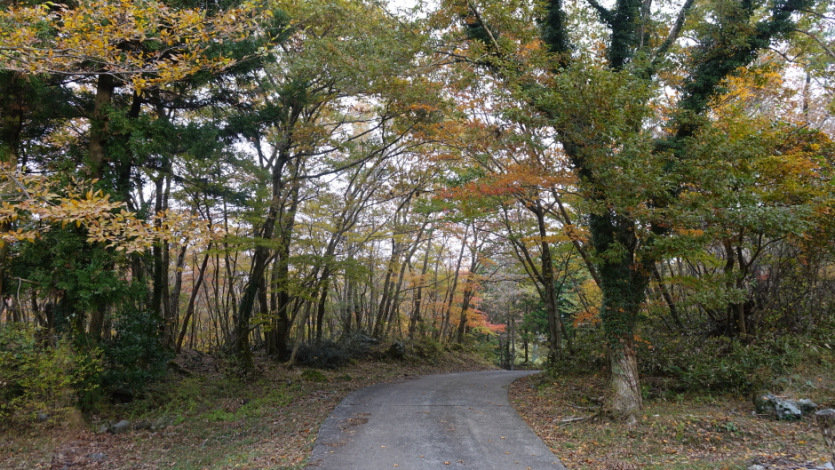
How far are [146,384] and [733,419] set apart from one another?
33.7 ft

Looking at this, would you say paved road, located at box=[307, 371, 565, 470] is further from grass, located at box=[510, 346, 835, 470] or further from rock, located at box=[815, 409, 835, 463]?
rock, located at box=[815, 409, 835, 463]

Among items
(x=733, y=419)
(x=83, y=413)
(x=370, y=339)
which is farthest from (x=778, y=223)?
(x=370, y=339)

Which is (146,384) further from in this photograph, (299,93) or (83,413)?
(299,93)

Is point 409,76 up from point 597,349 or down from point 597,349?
up

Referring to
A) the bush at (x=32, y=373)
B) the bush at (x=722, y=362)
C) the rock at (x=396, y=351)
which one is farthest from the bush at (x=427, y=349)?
the bush at (x=32, y=373)

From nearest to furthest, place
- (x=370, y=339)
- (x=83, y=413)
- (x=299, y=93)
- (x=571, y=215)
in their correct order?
(x=83, y=413)
(x=299, y=93)
(x=571, y=215)
(x=370, y=339)

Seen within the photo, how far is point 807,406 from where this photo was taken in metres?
5.66

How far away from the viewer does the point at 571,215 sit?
39.0 feet

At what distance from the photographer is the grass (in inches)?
183

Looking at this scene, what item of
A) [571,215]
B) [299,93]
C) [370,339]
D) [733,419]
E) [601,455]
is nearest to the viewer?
[601,455]

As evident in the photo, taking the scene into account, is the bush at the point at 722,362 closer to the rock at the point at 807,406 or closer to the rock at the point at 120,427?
the rock at the point at 807,406

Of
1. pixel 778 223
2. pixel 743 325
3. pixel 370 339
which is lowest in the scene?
pixel 370 339

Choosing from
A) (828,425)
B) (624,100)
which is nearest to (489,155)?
(624,100)

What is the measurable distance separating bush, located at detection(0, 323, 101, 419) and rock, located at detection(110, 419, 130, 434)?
2.41ft
